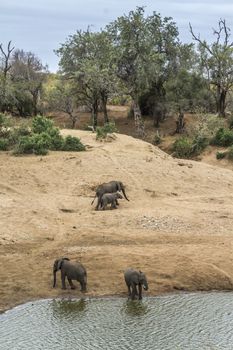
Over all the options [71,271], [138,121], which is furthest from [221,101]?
[71,271]

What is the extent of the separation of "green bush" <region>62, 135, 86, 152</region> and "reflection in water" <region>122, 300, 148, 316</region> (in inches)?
593

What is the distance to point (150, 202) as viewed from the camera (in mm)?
22562

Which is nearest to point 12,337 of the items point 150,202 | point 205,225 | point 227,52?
point 205,225

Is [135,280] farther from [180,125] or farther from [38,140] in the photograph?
[180,125]

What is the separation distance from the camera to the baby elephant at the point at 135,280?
1402cm

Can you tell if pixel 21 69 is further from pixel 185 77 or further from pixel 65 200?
pixel 65 200

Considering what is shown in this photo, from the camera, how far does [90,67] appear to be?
41.4 meters

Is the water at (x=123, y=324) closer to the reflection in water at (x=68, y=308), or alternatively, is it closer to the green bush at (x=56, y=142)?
the reflection in water at (x=68, y=308)

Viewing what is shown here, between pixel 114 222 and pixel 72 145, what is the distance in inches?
368

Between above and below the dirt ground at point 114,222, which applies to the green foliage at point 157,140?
below

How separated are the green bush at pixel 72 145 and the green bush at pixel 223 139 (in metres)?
11.5

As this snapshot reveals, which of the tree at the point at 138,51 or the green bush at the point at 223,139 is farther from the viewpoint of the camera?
the tree at the point at 138,51

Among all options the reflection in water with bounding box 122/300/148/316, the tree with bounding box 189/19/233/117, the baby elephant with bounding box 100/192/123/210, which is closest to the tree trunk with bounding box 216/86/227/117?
the tree with bounding box 189/19/233/117

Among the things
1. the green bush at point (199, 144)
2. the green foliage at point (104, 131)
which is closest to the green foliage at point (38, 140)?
the green foliage at point (104, 131)
